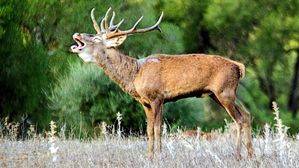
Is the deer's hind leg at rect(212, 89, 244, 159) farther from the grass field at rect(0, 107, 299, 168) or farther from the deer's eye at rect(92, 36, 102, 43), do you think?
the deer's eye at rect(92, 36, 102, 43)

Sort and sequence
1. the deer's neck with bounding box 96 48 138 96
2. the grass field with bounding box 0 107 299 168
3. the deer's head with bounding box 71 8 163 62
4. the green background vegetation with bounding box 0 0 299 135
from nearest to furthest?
the grass field with bounding box 0 107 299 168 → the deer's neck with bounding box 96 48 138 96 → the deer's head with bounding box 71 8 163 62 → the green background vegetation with bounding box 0 0 299 135

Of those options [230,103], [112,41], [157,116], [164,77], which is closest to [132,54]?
[112,41]

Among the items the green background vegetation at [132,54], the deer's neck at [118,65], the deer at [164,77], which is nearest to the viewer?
the deer at [164,77]

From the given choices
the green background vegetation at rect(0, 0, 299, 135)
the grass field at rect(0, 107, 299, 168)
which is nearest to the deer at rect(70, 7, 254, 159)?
the grass field at rect(0, 107, 299, 168)

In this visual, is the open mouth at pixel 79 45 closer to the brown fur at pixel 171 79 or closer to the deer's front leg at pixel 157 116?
the brown fur at pixel 171 79

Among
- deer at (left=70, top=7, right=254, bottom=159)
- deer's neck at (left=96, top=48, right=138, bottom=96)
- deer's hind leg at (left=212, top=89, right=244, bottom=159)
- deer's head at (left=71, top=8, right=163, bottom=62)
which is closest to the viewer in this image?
deer's hind leg at (left=212, top=89, right=244, bottom=159)

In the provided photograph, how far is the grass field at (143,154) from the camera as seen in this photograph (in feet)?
26.1

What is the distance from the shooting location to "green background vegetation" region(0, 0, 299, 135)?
688 inches

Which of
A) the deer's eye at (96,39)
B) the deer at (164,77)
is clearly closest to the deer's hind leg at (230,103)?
the deer at (164,77)

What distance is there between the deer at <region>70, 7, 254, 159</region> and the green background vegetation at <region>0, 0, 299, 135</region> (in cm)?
621

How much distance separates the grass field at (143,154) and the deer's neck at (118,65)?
657 millimetres

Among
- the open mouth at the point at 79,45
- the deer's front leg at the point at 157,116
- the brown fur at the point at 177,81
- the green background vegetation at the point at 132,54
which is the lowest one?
the deer's front leg at the point at 157,116

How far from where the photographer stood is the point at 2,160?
934cm

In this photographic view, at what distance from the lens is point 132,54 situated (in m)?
20.1
